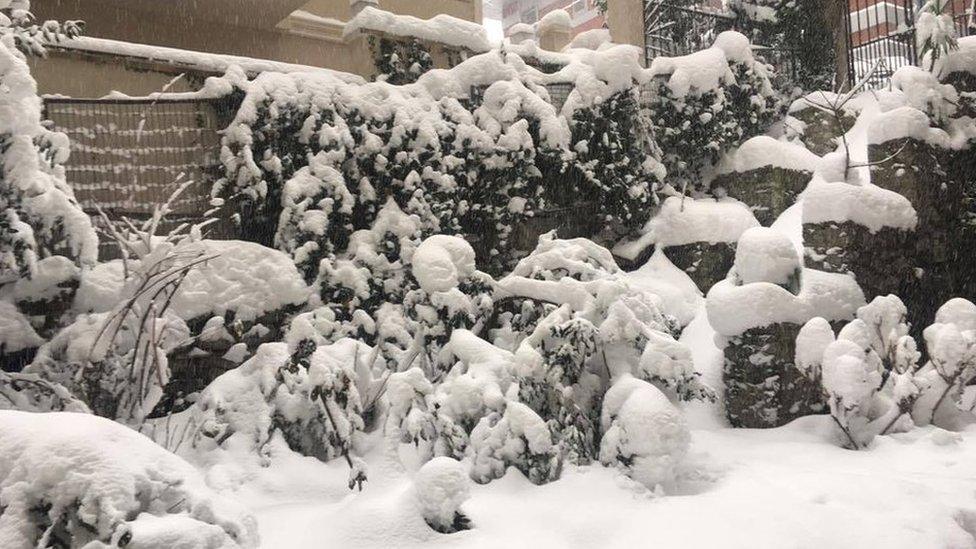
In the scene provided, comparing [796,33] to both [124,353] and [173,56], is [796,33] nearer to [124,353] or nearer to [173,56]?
[173,56]

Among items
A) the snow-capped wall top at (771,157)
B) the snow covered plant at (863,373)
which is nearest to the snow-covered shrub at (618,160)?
the snow-capped wall top at (771,157)

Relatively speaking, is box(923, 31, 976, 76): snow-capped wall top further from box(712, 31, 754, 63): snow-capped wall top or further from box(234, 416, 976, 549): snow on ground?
box(234, 416, 976, 549): snow on ground

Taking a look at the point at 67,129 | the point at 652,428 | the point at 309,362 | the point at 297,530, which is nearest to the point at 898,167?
the point at 652,428

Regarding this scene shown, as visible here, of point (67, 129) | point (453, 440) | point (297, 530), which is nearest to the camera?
point (297, 530)

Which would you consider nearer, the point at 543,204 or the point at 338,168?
the point at 338,168

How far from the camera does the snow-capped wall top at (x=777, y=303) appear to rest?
6.02m

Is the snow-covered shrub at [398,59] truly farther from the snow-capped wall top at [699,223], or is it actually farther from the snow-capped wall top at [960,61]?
the snow-capped wall top at [960,61]

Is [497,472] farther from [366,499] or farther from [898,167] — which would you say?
[898,167]

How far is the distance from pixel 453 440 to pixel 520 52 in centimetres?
604

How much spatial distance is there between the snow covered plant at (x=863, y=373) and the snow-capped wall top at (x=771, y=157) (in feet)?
12.6

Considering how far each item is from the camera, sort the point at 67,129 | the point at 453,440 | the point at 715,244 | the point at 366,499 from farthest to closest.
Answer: the point at 715,244 < the point at 67,129 < the point at 453,440 < the point at 366,499

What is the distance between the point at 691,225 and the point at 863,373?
3.65m

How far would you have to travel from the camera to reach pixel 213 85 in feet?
23.3

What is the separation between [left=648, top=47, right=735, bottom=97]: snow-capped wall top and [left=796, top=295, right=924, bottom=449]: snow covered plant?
4679 mm
